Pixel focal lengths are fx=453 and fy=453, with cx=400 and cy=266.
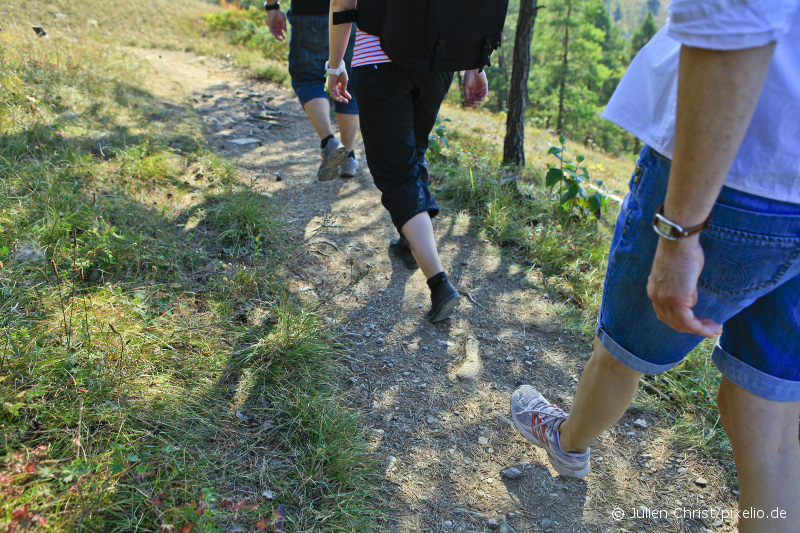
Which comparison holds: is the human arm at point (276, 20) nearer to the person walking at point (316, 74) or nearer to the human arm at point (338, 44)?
the person walking at point (316, 74)

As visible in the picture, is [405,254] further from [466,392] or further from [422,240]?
[466,392]

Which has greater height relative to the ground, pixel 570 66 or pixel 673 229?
pixel 673 229

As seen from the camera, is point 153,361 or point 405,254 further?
point 405,254

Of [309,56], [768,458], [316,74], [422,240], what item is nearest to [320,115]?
Answer: [316,74]

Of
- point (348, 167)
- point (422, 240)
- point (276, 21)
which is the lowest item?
point (348, 167)

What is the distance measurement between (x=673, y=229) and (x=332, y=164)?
277 centimetres

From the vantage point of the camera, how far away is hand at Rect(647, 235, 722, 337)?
0.97 meters

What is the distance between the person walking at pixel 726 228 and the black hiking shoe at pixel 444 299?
1139mm

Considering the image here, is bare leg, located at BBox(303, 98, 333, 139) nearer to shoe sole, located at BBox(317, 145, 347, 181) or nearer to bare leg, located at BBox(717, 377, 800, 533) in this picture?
shoe sole, located at BBox(317, 145, 347, 181)

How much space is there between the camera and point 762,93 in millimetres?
907

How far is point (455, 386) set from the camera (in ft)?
7.31

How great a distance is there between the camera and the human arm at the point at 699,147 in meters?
0.82

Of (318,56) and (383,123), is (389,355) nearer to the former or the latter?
(383,123)

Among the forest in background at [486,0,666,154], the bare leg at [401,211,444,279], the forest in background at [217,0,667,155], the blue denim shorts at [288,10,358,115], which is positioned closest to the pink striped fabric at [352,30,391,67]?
the bare leg at [401,211,444,279]
